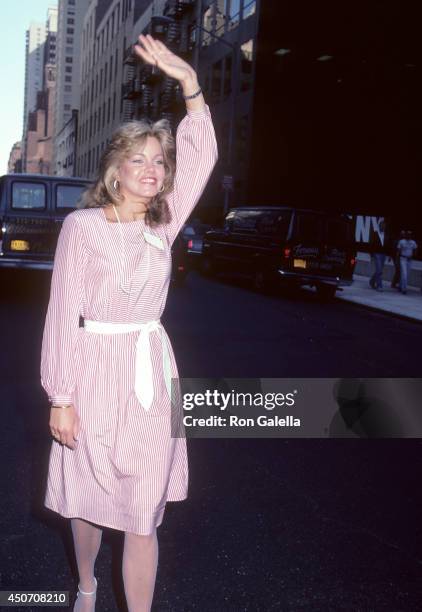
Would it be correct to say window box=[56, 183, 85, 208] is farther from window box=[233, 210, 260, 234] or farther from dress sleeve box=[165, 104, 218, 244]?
dress sleeve box=[165, 104, 218, 244]

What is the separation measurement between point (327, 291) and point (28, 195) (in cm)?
754

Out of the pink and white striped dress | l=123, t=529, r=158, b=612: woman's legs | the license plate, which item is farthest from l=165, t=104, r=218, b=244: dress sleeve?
the license plate

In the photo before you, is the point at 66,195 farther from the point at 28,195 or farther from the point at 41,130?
the point at 41,130

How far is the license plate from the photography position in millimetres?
12055

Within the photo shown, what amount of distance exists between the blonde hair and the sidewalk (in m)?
11.5

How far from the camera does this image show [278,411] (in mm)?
4703

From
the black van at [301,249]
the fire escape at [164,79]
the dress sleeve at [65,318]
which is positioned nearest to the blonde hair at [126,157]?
the dress sleeve at [65,318]

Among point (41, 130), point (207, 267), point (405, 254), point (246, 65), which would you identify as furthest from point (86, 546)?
point (41, 130)

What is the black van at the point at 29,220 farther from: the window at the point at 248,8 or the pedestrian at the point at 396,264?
the window at the point at 248,8

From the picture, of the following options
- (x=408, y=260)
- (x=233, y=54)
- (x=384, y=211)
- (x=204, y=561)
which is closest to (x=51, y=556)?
(x=204, y=561)

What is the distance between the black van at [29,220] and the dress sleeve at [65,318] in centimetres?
971

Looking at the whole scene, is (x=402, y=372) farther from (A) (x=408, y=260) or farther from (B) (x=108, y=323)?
(A) (x=408, y=260)

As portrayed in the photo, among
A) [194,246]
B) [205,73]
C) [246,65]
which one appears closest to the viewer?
[194,246]

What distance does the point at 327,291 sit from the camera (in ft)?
55.9
